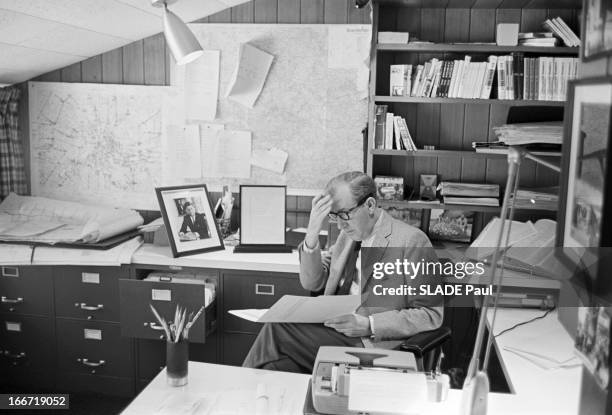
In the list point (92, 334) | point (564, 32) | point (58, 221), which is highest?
point (564, 32)

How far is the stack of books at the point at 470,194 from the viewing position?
10.2ft

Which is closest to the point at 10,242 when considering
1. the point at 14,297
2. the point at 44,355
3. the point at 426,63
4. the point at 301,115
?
the point at 14,297

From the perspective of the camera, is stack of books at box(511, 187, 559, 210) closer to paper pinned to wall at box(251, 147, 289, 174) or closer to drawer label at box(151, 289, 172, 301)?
paper pinned to wall at box(251, 147, 289, 174)

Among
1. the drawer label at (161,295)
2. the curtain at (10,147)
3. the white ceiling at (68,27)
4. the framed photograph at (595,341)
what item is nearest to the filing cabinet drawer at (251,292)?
the drawer label at (161,295)

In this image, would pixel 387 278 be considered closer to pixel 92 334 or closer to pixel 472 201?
pixel 472 201

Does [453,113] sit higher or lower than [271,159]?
higher

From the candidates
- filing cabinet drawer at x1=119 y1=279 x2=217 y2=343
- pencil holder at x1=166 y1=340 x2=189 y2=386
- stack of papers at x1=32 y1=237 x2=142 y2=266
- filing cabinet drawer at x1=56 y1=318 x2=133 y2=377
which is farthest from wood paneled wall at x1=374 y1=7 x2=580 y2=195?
pencil holder at x1=166 y1=340 x2=189 y2=386

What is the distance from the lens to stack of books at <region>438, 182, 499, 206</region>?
3111mm

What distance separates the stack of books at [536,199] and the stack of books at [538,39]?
2.34 ft

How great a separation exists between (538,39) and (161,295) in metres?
2.15

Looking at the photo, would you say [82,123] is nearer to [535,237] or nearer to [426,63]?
[426,63]

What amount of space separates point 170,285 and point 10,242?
998 mm

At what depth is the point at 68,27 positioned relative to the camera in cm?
296

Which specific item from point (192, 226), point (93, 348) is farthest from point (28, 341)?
point (192, 226)
